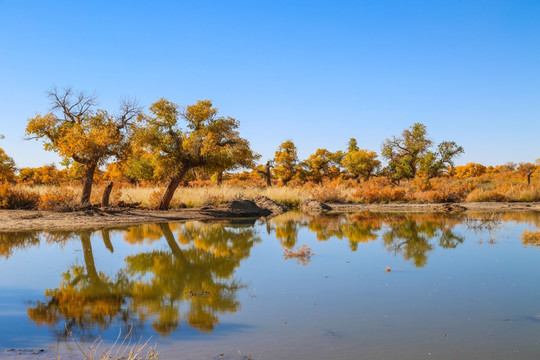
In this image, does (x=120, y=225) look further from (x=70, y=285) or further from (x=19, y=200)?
(x=70, y=285)

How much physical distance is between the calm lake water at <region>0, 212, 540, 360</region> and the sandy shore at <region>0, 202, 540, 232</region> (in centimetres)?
397

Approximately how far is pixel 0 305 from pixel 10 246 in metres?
6.42

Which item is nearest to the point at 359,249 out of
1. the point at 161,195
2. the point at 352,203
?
the point at 161,195

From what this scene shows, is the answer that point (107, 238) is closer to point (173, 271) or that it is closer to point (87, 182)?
point (173, 271)

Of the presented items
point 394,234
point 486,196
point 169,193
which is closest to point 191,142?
point 169,193

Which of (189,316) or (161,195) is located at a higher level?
(161,195)

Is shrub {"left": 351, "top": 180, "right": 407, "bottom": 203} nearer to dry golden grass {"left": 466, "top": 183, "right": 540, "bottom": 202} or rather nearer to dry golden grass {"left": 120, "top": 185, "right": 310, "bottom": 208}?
dry golden grass {"left": 466, "top": 183, "right": 540, "bottom": 202}

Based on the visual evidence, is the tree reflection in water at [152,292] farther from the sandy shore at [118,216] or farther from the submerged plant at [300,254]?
the sandy shore at [118,216]

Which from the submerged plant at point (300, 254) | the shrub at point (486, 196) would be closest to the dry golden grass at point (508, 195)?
the shrub at point (486, 196)

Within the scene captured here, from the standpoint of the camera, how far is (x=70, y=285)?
26.3ft

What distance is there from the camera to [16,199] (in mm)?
22078

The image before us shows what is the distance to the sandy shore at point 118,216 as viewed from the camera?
17031 mm

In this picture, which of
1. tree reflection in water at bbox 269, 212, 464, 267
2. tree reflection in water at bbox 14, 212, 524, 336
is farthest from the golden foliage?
tree reflection in water at bbox 269, 212, 464, 267

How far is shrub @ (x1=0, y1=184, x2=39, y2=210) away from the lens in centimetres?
2156
